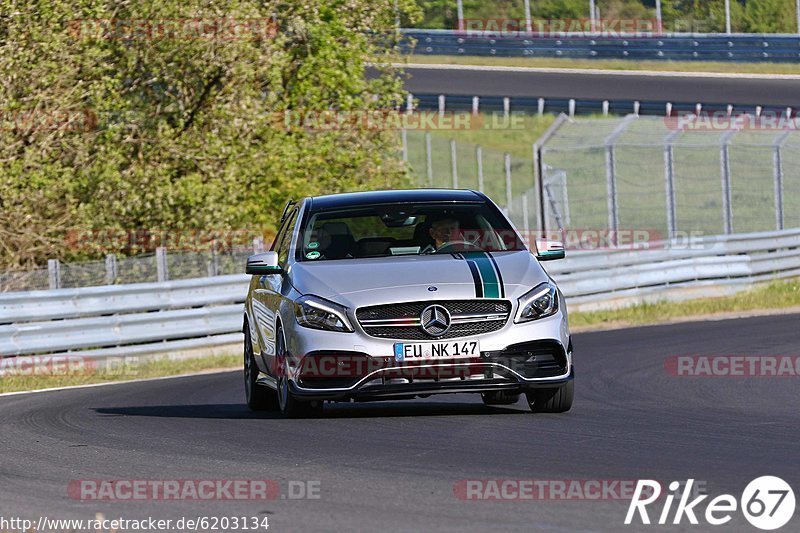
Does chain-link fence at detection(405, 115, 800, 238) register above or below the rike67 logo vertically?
below

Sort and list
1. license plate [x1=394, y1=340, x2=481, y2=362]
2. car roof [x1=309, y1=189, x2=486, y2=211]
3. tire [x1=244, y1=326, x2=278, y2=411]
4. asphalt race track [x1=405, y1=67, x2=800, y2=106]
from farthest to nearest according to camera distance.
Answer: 1. asphalt race track [x1=405, y1=67, x2=800, y2=106]
2. tire [x1=244, y1=326, x2=278, y2=411]
3. car roof [x1=309, y1=189, x2=486, y2=211]
4. license plate [x1=394, y1=340, x2=481, y2=362]

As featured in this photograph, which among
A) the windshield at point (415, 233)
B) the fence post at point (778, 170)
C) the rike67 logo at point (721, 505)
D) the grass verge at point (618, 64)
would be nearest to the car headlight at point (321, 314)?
the windshield at point (415, 233)

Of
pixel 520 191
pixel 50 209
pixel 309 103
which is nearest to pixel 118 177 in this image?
pixel 50 209

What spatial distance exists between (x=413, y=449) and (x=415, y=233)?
2690 mm

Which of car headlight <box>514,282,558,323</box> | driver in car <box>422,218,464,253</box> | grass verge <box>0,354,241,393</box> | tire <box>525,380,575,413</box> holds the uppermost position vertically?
driver in car <box>422,218,464,253</box>

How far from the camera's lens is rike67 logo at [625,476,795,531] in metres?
6.30

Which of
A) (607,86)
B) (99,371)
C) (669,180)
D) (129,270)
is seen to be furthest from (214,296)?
(607,86)

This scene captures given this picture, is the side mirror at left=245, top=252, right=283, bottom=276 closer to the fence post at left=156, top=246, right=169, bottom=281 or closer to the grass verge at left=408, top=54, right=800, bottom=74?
the fence post at left=156, top=246, right=169, bottom=281

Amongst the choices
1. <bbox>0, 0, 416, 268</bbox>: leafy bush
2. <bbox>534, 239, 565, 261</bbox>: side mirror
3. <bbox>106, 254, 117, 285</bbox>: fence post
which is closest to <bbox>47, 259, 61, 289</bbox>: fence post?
<bbox>106, 254, 117, 285</bbox>: fence post

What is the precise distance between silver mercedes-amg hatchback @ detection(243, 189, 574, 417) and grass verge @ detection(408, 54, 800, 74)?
111 ft

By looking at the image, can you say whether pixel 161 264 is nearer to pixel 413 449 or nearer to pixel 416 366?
pixel 416 366

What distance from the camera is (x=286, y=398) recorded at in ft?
35.1

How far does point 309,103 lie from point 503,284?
59.8ft

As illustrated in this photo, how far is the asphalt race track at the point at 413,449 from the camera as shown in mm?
6848
